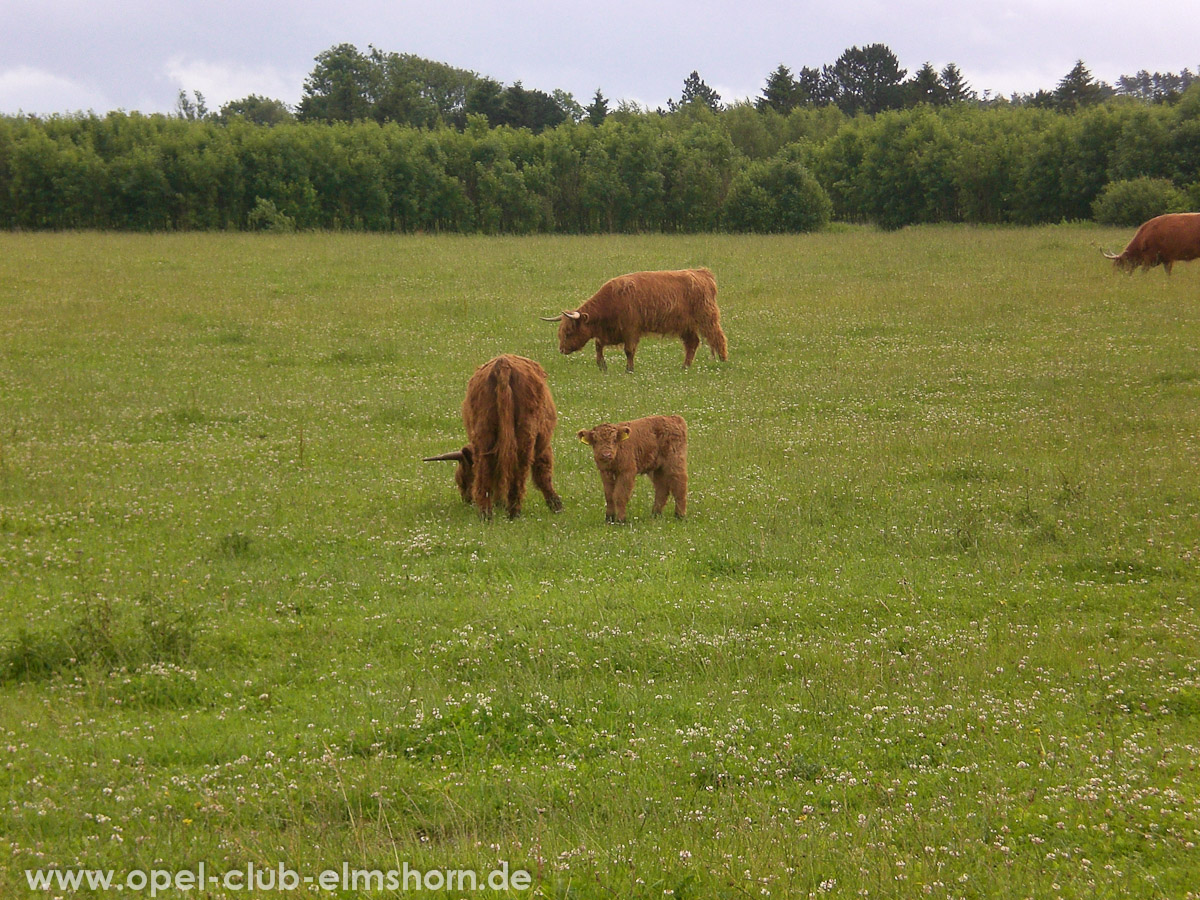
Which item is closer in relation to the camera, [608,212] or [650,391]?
[650,391]

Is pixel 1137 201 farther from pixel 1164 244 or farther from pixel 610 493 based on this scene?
pixel 610 493

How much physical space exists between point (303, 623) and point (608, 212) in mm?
47849

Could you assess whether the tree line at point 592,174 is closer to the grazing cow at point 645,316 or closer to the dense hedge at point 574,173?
the dense hedge at point 574,173

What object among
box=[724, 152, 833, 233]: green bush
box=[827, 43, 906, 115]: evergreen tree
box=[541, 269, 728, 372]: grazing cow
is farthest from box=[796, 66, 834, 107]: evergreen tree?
box=[541, 269, 728, 372]: grazing cow

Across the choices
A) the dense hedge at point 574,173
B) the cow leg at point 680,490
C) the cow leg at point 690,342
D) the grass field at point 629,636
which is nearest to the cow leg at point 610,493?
the grass field at point 629,636

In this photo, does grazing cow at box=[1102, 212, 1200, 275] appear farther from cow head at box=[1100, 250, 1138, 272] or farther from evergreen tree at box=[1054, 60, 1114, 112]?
evergreen tree at box=[1054, 60, 1114, 112]

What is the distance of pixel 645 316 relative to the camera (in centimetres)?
1977

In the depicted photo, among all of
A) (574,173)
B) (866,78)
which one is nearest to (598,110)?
(574,173)

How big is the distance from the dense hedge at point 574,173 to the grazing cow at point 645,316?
28.5 meters

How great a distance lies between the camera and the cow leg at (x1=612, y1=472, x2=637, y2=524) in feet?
31.9

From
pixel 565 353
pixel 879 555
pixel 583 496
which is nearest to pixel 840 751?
pixel 879 555

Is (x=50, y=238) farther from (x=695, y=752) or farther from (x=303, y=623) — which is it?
(x=695, y=752)

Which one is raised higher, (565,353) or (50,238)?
(50,238)

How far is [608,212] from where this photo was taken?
52.9m
